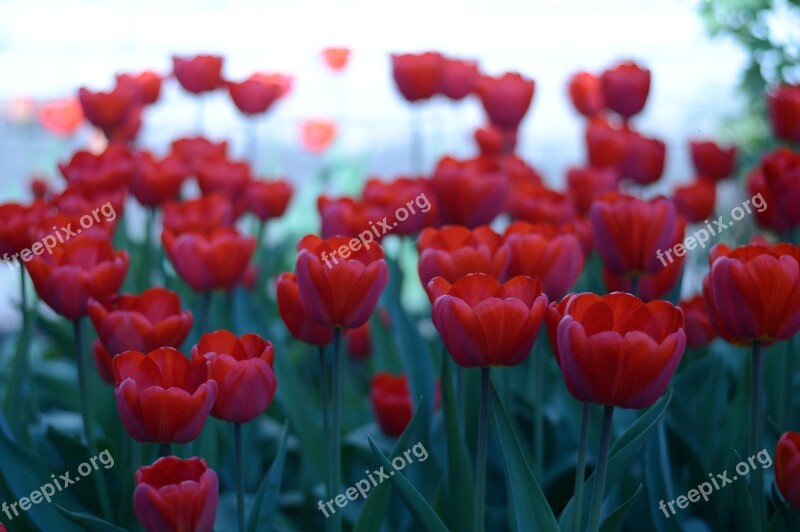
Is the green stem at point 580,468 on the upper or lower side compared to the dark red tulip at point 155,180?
lower

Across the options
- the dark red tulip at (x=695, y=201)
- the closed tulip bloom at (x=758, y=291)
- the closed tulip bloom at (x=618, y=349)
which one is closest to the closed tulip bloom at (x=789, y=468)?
the closed tulip bloom at (x=758, y=291)

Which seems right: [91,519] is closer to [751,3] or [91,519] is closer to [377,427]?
[377,427]

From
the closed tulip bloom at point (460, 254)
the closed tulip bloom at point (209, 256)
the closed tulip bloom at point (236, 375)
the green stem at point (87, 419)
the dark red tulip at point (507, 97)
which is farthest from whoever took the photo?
the dark red tulip at point (507, 97)

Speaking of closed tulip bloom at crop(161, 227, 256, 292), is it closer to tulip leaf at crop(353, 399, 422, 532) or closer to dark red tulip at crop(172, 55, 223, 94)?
tulip leaf at crop(353, 399, 422, 532)

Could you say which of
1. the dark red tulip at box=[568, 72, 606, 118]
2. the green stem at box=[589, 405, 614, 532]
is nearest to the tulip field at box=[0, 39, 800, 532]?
the green stem at box=[589, 405, 614, 532]

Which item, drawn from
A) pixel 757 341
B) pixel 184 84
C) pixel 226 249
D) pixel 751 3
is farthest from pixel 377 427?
pixel 751 3

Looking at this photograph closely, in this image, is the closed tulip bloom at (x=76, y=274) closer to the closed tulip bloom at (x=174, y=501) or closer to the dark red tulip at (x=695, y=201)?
the closed tulip bloom at (x=174, y=501)

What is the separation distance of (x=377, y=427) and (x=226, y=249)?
0.42 meters

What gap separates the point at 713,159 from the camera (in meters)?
2.00

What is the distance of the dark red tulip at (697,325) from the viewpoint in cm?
145

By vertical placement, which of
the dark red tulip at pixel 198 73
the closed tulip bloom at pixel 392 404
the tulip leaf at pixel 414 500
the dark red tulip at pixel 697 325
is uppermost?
Answer: the dark red tulip at pixel 198 73

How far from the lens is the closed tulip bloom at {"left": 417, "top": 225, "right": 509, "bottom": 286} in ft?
3.60

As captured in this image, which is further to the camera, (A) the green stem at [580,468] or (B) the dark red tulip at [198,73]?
(B) the dark red tulip at [198,73]

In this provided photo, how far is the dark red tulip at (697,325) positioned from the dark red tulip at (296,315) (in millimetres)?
582
